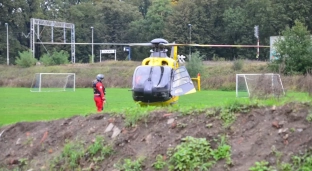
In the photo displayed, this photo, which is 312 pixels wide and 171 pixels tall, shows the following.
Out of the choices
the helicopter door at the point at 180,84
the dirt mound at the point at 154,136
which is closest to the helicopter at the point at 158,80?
the helicopter door at the point at 180,84

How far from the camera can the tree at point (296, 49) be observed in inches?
2026

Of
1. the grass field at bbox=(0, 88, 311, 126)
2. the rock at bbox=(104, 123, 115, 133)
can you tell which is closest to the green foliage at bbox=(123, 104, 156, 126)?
the rock at bbox=(104, 123, 115, 133)

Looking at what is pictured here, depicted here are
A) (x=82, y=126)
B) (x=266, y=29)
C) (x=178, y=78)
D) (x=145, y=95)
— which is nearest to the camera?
(x=82, y=126)

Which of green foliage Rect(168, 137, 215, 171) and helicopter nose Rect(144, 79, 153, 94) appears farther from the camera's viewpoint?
helicopter nose Rect(144, 79, 153, 94)

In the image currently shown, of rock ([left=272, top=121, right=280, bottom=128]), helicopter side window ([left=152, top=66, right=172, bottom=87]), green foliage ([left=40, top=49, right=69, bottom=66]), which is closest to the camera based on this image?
rock ([left=272, top=121, right=280, bottom=128])

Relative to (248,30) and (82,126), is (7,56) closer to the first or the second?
(248,30)

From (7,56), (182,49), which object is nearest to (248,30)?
(182,49)

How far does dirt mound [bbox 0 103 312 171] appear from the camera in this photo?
8961mm

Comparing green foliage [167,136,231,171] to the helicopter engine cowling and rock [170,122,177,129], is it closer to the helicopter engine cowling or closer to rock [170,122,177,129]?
rock [170,122,177,129]

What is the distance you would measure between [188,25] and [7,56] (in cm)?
2979

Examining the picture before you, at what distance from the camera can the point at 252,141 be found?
9234 millimetres

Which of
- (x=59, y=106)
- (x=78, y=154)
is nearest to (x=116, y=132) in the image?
(x=78, y=154)

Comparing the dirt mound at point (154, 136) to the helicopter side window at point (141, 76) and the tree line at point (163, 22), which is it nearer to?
the helicopter side window at point (141, 76)

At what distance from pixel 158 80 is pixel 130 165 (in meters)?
11.3
